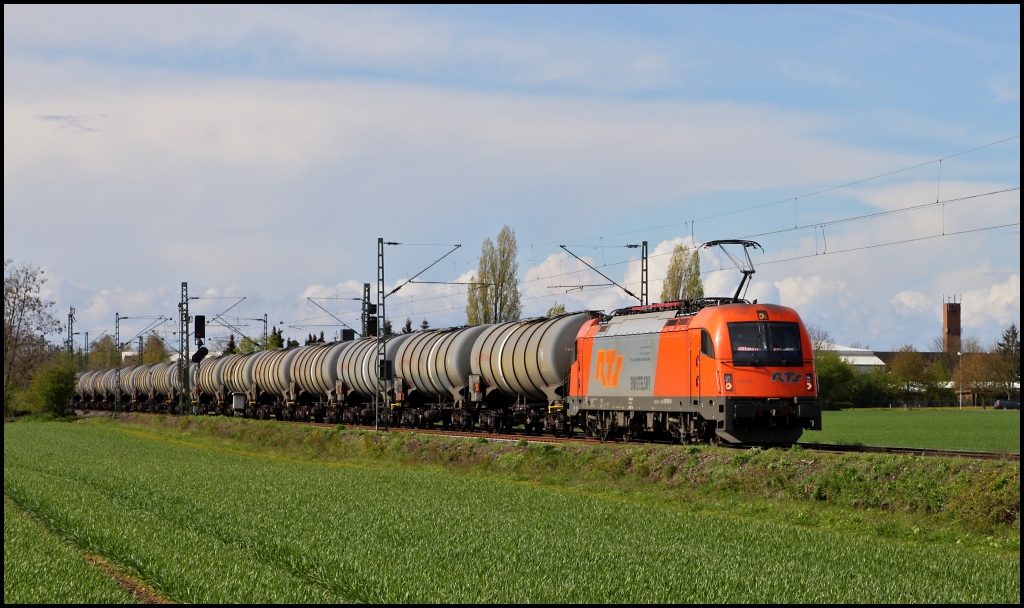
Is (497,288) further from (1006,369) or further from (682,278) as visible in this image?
(1006,369)

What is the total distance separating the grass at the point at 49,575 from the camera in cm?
1210

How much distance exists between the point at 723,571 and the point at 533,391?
22085 millimetres

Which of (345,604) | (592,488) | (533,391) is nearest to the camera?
(345,604)

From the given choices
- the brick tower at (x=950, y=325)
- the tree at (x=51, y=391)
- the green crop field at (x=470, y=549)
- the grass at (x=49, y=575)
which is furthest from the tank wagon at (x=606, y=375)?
the brick tower at (x=950, y=325)

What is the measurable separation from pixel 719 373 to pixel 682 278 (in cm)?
5200

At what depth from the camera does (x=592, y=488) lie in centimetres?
2506

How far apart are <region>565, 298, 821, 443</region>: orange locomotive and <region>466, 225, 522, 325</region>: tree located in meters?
A: 53.4

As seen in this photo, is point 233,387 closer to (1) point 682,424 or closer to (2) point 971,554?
(1) point 682,424

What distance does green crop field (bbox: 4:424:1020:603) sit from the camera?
482 inches

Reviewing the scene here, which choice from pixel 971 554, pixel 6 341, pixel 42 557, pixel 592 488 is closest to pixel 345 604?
pixel 42 557

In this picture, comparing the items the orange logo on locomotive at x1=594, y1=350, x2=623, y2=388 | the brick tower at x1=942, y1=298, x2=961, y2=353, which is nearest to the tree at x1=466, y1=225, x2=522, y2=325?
the orange logo on locomotive at x1=594, y1=350, x2=623, y2=388

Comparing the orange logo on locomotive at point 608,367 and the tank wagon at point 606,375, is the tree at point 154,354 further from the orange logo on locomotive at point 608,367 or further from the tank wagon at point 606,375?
the orange logo on locomotive at point 608,367

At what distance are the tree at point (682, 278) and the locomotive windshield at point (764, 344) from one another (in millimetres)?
49100

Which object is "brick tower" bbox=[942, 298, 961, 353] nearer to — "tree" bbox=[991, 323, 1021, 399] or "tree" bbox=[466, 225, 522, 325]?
"tree" bbox=[991, 323, 1021, 399]
